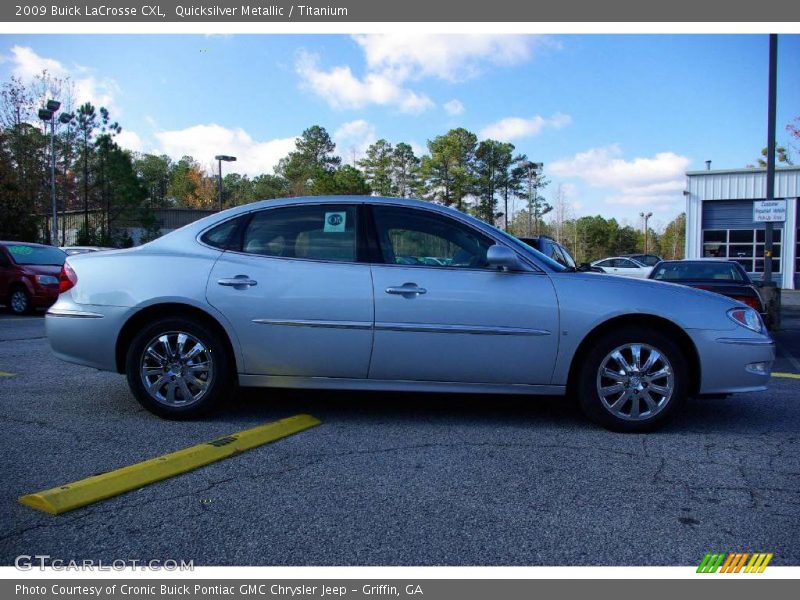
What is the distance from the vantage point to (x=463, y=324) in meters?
4.30

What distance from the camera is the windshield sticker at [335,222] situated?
15.1 ft

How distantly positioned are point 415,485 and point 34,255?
12.6 m

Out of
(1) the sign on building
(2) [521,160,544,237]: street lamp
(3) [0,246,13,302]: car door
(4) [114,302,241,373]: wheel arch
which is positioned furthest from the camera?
(2) [521,160,544,237]: street lamp

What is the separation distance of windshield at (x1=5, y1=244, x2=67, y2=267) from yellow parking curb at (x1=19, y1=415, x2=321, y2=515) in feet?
36.1

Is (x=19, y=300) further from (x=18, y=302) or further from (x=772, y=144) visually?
(x=772, y=144)

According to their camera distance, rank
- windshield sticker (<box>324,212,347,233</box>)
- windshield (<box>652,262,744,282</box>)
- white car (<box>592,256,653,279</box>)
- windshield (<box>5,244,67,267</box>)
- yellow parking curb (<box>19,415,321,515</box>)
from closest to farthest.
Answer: yellow parking curb (<box>19,415,321,515</box>), windshield sticker (<box>324,212,347,233</box>), windshield (<box>652,262,744,282</box>), windshield (<box>5,244,67,267</box>), white car (<box>592,256,653,279</box>)

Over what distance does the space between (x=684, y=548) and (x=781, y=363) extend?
245 inches

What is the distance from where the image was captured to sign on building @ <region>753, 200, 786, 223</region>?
13.6 metres

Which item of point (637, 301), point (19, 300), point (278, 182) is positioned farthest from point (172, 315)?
point (278, 182)

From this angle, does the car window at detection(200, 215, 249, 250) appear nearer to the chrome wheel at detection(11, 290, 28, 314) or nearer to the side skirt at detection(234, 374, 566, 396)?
the side skirt at detection(234, 374, 566, 396)

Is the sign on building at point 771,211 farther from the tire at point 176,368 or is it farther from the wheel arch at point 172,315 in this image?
the tire at point 176,368

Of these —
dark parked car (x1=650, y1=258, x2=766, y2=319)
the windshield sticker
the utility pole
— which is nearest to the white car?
the utility pole

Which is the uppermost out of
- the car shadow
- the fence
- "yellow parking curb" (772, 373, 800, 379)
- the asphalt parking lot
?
the fence
